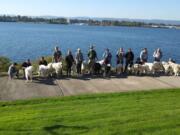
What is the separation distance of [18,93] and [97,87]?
3.89 m

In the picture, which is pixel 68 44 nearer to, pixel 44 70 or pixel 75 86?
pixel 44 70

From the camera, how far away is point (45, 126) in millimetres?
10734

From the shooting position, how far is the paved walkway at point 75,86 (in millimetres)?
16141

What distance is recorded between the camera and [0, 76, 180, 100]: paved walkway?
53.0ft

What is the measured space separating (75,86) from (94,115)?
5936 mm

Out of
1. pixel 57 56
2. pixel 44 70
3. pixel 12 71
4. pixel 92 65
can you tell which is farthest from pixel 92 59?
pixel 12 71

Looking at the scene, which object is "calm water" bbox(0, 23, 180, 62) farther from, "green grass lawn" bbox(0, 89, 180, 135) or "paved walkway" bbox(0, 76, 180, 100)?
"green grass lawn" bbox(0, 89, 180, 135)

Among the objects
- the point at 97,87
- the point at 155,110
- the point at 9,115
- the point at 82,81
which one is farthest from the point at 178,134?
the point at 82,81

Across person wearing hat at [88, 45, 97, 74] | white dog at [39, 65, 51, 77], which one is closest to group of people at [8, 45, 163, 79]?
person wearing hat at [88, 45, 97, 74]

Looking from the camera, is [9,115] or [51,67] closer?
[9,115]

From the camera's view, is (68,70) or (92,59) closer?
(68,70)

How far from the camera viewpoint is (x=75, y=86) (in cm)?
1769

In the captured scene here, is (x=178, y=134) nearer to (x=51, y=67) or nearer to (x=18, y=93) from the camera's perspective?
(x=18, y=93)

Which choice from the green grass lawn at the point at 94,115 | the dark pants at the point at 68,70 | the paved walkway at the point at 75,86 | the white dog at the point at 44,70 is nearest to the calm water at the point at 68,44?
the dark pants at the point at 68,70
